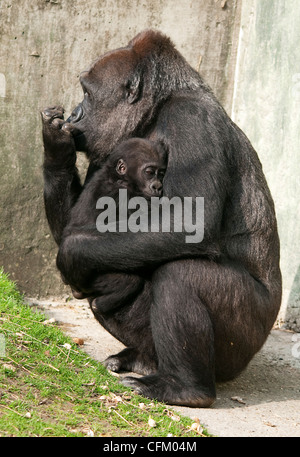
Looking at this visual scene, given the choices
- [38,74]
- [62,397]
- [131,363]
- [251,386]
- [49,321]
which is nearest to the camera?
[62,397]

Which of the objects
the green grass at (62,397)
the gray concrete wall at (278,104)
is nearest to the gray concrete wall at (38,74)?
the gray concrete wall at (278,104)

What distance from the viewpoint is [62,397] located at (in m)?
3.96

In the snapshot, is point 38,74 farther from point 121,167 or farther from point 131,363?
point 131,363

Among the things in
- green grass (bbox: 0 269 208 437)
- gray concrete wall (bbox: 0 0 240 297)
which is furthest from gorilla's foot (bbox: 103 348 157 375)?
gray concrete wall (bbox: 0 0 240 297)

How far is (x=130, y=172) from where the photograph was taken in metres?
4.42

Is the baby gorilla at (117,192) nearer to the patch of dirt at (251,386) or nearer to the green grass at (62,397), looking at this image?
the green grass at (62,397)

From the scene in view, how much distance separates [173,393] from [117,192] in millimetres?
1224

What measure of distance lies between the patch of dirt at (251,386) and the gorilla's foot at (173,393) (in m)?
0.05

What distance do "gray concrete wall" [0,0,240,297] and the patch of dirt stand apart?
416 millimetres

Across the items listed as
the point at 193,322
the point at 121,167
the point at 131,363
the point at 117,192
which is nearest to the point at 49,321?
the point at 131,363

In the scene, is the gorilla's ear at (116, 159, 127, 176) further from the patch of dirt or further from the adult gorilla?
the patch of dirt

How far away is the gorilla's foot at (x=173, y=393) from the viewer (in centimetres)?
415

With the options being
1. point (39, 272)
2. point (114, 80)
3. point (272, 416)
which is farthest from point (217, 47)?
point (272, 416)
